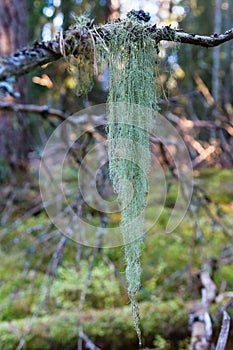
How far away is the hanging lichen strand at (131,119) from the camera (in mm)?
1067

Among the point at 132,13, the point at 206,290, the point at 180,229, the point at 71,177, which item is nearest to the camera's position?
the point at 132,13

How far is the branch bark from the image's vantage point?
1059mm

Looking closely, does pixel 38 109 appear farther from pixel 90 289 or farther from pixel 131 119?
pixel 131 119

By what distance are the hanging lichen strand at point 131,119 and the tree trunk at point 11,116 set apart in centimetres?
260

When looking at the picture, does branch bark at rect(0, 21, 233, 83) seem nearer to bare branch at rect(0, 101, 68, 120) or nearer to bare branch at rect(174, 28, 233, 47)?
bare branch at rect(174, 28, 233, 47)

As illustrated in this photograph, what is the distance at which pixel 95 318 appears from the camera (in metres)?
2.12

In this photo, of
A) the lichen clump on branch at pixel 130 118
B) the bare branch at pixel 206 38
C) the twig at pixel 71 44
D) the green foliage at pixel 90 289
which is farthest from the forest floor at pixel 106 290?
the bare branch at pixel 206 38

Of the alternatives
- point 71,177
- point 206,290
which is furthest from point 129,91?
point 71,177

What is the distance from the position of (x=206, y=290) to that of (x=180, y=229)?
1345 mm

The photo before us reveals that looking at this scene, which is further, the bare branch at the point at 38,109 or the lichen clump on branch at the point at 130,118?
the bare branch at the point at 38,109

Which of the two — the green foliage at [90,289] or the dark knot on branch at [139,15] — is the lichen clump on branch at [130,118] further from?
the green foliage at [90,289]

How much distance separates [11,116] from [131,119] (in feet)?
9.78

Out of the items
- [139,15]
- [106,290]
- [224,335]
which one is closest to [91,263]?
[106,290]

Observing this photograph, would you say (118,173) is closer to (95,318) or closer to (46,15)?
(95,318)
